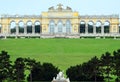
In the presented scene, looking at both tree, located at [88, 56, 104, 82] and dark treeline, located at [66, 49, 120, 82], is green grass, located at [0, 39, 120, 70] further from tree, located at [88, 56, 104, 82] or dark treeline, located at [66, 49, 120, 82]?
tree, located at [88, 56, 104, 82]

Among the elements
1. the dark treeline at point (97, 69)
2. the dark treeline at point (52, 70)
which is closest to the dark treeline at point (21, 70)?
the dark treeline at point (52, 70)

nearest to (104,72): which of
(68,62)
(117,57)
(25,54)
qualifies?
(117,57)

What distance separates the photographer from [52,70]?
37719mm

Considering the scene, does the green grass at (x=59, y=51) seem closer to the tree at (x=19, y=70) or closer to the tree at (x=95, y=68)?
the tree at (x=95, y=68)

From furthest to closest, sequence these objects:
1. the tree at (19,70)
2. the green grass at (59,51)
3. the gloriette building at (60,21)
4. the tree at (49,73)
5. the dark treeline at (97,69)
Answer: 1. the gloriette building at (60,21)
2. the green grass at (59,51)
3. the tree at (49,73)
4. the dark treeline at (97,69)
5. the tree at (19,70)

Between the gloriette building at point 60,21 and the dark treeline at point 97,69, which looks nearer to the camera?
the dark treeline at point 97,69

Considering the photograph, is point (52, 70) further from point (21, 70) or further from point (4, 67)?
point (4, 67)

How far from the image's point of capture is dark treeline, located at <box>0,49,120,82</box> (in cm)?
3666

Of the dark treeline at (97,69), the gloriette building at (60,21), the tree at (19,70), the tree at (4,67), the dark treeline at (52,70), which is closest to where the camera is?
the tree at (4,67)

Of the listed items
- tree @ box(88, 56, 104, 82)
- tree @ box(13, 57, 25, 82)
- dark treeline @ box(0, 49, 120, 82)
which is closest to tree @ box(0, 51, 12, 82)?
dark treeline @ box(0, 49, 120, 82)

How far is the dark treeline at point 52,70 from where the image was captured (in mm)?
36656

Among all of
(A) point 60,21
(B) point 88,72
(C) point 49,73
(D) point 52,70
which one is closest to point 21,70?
(C) point 49,73

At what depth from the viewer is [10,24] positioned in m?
96.6

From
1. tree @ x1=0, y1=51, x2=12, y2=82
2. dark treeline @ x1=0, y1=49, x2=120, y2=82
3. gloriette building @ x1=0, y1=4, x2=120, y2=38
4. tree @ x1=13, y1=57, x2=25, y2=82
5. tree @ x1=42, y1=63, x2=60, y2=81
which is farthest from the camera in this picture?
gloriette building @ x1=0, y1=4, x2=120, y2=38
